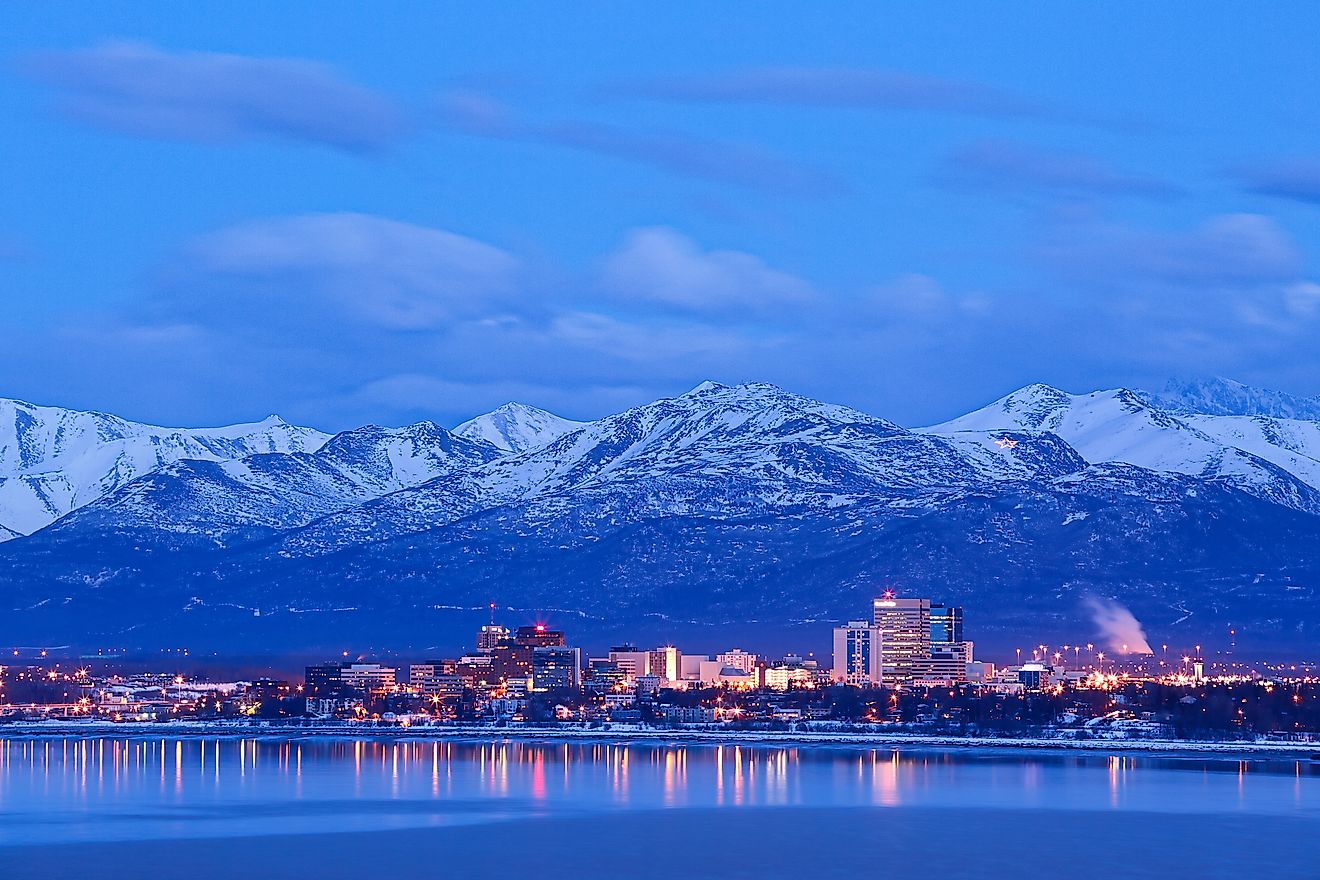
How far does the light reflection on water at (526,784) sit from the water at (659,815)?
22 centimetres

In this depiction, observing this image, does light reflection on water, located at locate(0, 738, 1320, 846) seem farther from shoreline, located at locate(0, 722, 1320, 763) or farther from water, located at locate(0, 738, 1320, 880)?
shoreline, located at locate(0, 722, 1320, 763)

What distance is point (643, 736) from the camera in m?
170

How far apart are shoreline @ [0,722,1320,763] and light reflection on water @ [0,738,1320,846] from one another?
7037 millimetres

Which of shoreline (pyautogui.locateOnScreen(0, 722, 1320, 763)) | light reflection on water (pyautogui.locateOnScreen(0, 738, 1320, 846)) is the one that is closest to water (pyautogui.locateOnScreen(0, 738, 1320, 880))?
light reflection on water (pyautogui.locateOnScreen(0, 738, 1320, 846))

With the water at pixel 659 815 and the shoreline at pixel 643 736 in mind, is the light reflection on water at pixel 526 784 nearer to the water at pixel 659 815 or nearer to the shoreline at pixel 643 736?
the water at pixel 659 815

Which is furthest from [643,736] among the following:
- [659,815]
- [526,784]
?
[659,815]

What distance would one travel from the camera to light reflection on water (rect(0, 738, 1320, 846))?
90.7m

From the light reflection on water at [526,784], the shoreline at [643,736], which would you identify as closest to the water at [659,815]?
the light reflection on water at [526,784]

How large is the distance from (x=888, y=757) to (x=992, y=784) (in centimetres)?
2623

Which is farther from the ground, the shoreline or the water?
the water

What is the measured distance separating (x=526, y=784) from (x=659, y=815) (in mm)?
20116

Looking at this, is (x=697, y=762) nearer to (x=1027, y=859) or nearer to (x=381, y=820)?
(x=381, y=820)

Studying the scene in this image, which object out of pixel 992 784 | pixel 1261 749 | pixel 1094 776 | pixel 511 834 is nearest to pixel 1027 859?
pixel 511 834

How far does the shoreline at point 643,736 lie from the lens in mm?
145000
